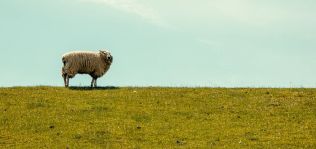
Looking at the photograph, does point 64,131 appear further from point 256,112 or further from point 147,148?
point 256,112

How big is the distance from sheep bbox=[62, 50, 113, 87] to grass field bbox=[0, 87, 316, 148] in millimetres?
2172

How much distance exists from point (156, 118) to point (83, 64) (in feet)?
33.4

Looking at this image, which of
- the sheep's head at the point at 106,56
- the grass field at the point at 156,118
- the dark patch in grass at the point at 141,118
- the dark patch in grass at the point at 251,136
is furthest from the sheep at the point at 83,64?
the dark patch in grass at the point at 251,136

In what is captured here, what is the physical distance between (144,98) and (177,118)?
159 inches

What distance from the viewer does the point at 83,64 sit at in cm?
4209

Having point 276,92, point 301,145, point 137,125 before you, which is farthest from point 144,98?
point 301,145

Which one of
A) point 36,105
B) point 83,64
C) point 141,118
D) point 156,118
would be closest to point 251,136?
point 156,118

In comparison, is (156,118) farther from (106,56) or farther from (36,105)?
(106,56)

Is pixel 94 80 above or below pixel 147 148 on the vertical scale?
above

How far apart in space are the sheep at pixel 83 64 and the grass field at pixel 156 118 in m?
2.17

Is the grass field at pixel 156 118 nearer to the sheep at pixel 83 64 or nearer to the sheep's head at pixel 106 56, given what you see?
the sheep at pixel 83 64

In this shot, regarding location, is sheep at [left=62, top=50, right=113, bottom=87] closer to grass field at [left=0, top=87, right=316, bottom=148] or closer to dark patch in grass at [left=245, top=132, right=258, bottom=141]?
grass field at [left=0, top=87, right=316, bottom=148]

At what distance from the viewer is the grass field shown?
1162 inches

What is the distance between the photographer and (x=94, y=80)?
42.8 meters
